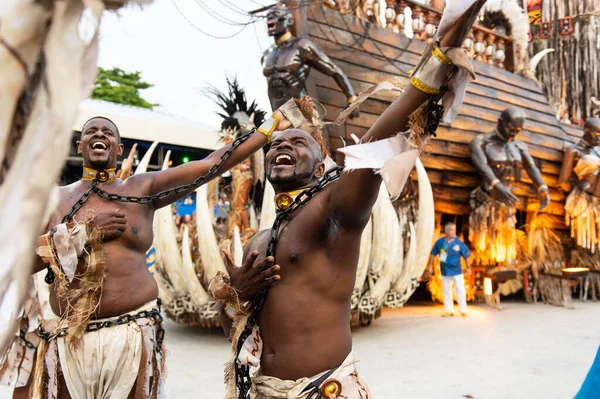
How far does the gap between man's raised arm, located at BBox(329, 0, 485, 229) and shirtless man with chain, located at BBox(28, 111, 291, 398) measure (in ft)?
3.05

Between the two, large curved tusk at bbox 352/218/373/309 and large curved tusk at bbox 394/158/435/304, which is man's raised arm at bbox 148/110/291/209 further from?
large curved tusk at bbox 394/158/435/304

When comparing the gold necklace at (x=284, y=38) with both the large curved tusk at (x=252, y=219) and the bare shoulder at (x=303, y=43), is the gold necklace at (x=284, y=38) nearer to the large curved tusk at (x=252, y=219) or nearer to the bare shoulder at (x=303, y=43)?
the bare shoulder at (x=303, y=43)

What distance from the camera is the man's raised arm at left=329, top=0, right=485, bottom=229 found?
117cm

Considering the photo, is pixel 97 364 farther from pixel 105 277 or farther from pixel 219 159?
pixel 219 159

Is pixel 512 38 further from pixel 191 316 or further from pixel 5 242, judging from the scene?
pixel 5 242

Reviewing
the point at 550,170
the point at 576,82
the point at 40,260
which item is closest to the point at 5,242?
the point at 40,260

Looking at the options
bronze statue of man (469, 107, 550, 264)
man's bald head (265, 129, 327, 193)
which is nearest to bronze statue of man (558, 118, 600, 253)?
bronze statue of man (469, 107, 550, 264)

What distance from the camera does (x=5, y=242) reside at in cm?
45

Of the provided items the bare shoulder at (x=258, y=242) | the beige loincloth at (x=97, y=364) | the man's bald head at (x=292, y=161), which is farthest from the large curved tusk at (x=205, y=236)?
the man's bald head at (x=292, y=161)

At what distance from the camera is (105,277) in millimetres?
2246

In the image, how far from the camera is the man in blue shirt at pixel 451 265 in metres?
7.25

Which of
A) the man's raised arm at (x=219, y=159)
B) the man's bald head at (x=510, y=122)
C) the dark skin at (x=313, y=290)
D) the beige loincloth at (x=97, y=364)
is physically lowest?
the beige loincloth at (x=97, y=364)

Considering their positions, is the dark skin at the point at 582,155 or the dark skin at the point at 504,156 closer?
the dark skin at the point at 504,156

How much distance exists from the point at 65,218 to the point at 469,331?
5.42 m
